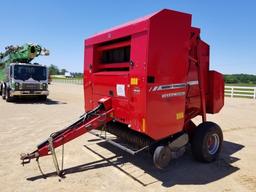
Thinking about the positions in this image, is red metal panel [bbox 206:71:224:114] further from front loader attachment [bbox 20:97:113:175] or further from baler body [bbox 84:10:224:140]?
front loader attachment [bbox 20:97:113:175]

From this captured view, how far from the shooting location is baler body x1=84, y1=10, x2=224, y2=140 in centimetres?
441

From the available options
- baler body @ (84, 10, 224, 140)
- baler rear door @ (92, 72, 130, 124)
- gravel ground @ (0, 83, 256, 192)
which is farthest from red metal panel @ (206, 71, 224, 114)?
baler rear door @ (92, 72, 130, 124)

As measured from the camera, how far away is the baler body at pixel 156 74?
4410mm

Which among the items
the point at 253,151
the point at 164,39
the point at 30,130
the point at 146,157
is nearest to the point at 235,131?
the point at 253,151

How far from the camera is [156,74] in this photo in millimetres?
4449

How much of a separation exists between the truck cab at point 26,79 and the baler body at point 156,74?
1188 centimetres

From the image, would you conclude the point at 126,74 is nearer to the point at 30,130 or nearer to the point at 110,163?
the point at 110,163

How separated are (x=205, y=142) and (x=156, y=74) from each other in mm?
1877

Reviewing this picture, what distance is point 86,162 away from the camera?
5.52m

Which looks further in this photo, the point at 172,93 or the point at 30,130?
the point at 30,130

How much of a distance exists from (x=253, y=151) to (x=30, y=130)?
244 inches

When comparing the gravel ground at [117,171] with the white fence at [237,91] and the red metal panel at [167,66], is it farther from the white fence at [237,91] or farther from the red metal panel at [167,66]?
the white fence at [237,91]

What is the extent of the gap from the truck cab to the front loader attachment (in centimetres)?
1221

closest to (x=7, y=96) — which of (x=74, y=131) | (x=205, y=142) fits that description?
(x=74, y=131)
